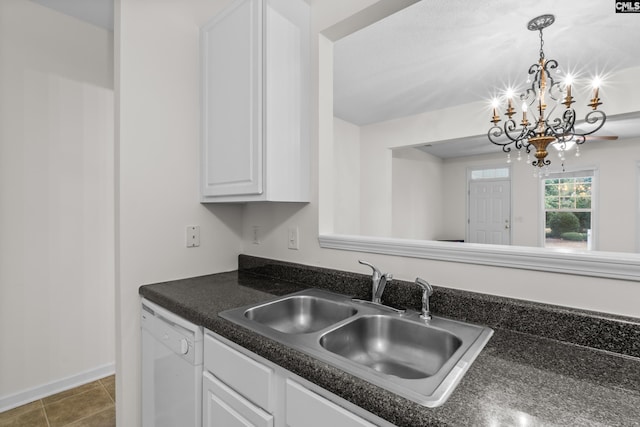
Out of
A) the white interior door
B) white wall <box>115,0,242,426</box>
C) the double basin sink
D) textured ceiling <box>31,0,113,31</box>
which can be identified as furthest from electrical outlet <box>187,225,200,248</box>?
the white interior door

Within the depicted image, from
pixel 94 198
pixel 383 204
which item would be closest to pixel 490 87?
pixel 383 204

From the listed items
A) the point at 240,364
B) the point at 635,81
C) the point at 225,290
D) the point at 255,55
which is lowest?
the point at 240,364

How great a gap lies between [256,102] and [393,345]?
1125mm

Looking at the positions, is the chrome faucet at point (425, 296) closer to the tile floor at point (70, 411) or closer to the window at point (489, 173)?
the tile floor at point (70, 411)

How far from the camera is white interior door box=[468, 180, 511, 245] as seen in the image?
6.28 meters

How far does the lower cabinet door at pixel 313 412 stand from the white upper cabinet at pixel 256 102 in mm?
801

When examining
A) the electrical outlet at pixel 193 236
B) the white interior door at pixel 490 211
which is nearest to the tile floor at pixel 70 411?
the electrical outlet at pixel 193 236

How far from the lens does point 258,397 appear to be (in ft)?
3.01

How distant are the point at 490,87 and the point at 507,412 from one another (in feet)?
11.6

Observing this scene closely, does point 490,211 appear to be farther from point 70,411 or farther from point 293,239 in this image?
point 70,411

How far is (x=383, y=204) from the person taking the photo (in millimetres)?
4727

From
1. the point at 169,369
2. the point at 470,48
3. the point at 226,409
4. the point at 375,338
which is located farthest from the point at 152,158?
the point at 470,48

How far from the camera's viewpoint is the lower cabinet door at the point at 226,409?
919mm

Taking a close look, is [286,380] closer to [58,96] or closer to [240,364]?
[240,364]
